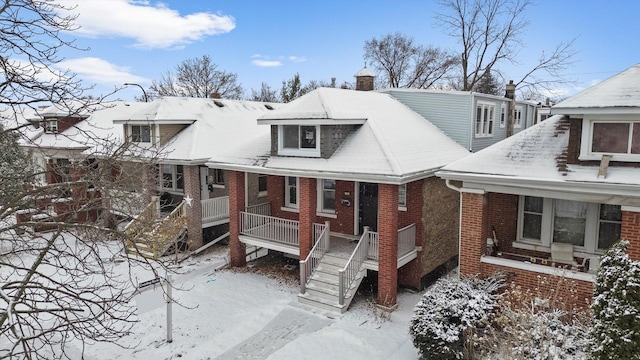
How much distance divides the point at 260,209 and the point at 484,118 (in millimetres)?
10374


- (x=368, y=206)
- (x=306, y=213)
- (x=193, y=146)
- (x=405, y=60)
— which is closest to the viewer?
(x=306, y=213)

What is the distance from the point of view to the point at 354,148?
14.4m

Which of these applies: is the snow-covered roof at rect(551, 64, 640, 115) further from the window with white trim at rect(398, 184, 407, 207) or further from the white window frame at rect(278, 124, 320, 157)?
the white window frame at rect(278, 124, 320, 157)

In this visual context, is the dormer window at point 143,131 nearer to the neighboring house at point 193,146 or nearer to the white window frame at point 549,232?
the neighboring house at point 193,146

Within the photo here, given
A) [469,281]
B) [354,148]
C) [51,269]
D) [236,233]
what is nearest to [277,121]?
[354,148]

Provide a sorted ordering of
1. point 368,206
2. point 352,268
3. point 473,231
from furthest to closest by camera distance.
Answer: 1. point 368,206
2. point 352,268
3. point 473,231

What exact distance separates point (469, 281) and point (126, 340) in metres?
9.19

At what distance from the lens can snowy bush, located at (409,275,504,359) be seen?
9.41 metres

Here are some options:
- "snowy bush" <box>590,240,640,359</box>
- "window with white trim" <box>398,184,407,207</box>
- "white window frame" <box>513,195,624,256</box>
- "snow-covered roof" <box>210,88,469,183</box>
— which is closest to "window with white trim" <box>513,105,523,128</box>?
"snow-covered roof" <box>210,88,469,183</box>

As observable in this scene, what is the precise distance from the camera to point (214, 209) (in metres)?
19.5

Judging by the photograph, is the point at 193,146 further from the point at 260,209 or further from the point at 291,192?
the point at 291,192

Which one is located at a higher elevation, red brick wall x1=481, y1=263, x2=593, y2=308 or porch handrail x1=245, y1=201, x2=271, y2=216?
porch handrail x1=245, y1=201, x2=271, y2=216

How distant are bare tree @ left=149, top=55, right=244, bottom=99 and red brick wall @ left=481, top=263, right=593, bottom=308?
153 ft

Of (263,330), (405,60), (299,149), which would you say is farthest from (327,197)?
(405,60)
